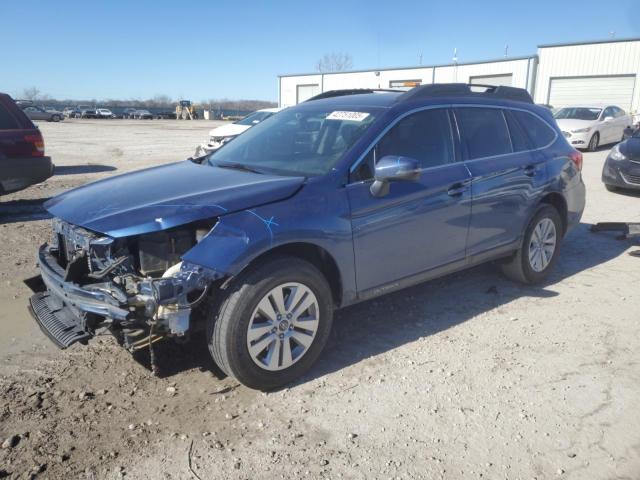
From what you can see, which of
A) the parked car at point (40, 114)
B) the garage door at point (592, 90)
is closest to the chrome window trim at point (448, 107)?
the garage door at point (592, 90)

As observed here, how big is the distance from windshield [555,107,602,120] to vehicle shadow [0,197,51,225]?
17089mm

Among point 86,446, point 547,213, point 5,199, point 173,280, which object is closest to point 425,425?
point 173,280

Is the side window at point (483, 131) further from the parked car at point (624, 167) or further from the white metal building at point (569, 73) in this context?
the white metal building at point (569, 73)

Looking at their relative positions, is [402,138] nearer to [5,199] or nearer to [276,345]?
[276,345]

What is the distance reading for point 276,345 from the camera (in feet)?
10.7

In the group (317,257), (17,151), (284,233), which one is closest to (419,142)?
(317,257)

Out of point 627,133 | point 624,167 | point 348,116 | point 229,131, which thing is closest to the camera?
point 348,116

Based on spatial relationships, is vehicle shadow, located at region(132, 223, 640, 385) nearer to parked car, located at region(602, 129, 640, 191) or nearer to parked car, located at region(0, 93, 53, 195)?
parked car, located at region(602, 129, 640, 191)

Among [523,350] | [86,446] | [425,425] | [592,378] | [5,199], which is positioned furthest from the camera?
[5,199]

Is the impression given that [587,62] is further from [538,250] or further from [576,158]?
[538,250]

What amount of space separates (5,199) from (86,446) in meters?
8.25

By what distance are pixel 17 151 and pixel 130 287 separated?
6.58 m

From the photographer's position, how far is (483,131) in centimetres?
461

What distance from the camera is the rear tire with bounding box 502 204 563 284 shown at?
16.6ft
